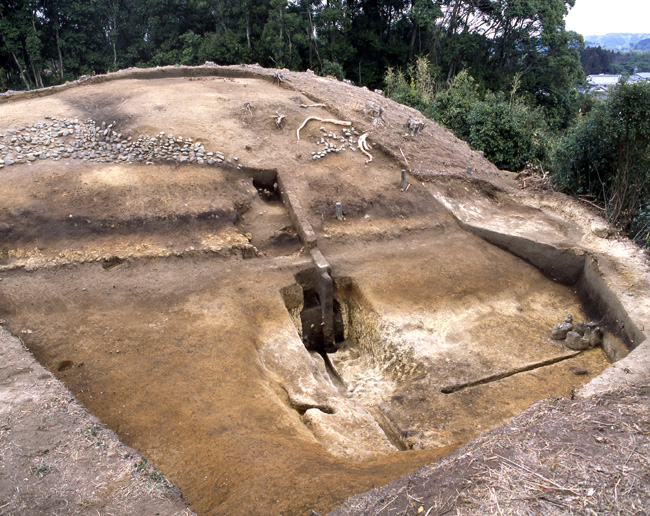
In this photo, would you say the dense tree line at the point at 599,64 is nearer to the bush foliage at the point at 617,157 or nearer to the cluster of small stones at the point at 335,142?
the bush foliage at the point at 617,157

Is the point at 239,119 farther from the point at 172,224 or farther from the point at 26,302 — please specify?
the point at 26,302

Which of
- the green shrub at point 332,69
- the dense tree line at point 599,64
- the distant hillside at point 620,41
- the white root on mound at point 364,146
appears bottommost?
the white root on mound at point 364,146

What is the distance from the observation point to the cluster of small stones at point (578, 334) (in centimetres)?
764

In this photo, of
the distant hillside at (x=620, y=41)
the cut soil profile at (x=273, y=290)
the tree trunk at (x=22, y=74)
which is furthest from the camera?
the distant hillside at (x=620, y=41)

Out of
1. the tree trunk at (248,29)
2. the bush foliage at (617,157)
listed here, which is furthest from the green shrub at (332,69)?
the bush foliage at (617,157)

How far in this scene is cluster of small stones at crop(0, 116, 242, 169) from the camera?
32.5 feet

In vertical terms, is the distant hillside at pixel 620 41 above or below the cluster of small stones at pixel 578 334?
above

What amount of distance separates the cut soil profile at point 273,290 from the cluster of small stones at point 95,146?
0.19 ft

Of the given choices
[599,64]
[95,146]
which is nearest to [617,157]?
[95,146]

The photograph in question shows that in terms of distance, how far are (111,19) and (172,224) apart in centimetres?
2353

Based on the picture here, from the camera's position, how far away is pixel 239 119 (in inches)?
458

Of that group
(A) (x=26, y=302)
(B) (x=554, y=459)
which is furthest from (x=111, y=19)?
(B) (x=554, y=459)

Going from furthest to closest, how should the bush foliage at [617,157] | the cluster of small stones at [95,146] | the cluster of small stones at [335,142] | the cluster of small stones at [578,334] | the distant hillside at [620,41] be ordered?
the distant hillside at [620,41], the cluster of small stones at [335,142], the cluster of small stones at [95,146], the bush foliage at [617,157], the cluster of small stones at [578,334]

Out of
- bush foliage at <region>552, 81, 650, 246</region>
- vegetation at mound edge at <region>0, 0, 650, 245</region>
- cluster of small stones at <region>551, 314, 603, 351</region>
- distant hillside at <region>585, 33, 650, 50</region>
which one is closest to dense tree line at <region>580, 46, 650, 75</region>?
vegetation at mound edge at <region>0, 0, 650, 245</region>
